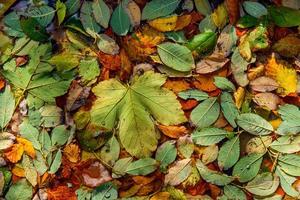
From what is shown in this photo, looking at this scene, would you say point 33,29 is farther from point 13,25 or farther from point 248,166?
point 248,166

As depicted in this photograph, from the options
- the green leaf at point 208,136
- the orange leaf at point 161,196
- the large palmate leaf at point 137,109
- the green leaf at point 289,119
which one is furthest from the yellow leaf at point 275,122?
the orange leaf at point 161,196

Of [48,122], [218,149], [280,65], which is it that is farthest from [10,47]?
[280,65]

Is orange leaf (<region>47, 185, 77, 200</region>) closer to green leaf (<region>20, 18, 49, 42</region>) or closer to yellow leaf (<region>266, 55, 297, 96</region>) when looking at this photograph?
green leaf (<region>20, 18, 49, 42</region>)

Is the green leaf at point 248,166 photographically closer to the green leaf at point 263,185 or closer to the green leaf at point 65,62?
the green leaf at point 263,185

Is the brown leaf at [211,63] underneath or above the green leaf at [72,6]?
underneath

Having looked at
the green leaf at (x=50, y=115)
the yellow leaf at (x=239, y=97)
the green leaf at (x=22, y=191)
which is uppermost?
the green leaf at (x=50, y=115)

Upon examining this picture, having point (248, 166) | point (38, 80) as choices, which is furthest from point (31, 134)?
point (248, 166)

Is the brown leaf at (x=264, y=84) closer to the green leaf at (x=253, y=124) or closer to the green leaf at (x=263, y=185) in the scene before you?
the green leaf at (x=253, y=124)

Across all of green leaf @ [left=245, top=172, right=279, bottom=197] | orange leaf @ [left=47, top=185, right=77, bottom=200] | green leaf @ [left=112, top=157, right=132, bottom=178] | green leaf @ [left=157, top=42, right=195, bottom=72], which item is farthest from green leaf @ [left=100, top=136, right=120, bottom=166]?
green leaf @ [left=245, top=172, right=279, bottom=197]
